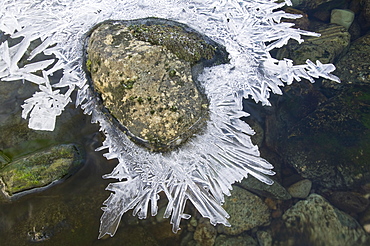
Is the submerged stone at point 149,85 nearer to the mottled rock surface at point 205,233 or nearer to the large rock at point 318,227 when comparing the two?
the mottled rock surface at point 205,233

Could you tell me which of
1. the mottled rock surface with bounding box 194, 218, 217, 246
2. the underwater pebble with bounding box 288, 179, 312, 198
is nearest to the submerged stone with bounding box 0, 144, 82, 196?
the mottled rock surface with bounding box 194, 218, 217, 246

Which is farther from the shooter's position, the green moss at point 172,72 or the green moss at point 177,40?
the green moss at point 177,40

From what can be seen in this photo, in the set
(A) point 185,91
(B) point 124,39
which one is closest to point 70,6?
(B) point 124,39

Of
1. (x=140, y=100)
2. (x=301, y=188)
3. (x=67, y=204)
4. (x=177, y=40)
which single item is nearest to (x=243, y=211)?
(x=301, y=188)

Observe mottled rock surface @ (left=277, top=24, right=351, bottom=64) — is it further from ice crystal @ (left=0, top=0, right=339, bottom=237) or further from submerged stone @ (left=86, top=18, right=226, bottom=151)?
submerged stone @ (left=86, top=18, right=226, bottom=151)

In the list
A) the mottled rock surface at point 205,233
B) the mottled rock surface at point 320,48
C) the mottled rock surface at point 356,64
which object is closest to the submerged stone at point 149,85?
the mottled rock surface at point 205,233

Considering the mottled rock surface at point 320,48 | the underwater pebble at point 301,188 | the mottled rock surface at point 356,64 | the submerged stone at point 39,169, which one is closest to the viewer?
the submerged stone at point 39,169

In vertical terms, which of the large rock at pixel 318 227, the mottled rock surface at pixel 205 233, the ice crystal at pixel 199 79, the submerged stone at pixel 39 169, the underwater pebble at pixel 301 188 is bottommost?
the mottled rock surface at pixel 205 233
